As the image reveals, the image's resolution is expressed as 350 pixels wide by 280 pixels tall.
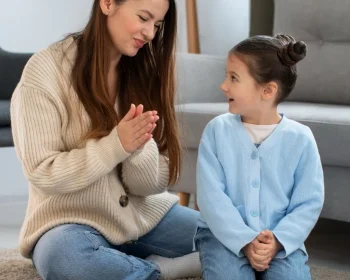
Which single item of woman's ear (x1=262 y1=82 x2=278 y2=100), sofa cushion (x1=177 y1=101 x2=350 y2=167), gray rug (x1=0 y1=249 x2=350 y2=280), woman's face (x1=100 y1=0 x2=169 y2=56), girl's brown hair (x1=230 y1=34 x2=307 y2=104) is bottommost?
gray rug (x1=0 y1=249 x2=350 y2=280)

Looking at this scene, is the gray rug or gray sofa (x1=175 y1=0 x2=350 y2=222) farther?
gray sofa (x1=175 y1=0 x2=350 y2=222)

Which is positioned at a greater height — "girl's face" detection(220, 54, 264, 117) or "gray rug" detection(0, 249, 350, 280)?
"girl's face" detection(220, 54, 264, 117)

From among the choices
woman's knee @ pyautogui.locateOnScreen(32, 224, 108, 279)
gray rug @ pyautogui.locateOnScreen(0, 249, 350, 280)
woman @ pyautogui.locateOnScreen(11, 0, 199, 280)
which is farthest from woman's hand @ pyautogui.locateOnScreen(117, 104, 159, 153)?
gray rug @ pyautogui.locateOnScreen(0, 249, 350, 280)

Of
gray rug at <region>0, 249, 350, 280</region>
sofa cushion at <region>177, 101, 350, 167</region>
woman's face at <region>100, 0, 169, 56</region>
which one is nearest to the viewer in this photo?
woman's face at <region>100, 0, 169, 56</region>

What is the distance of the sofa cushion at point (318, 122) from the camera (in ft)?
6.39

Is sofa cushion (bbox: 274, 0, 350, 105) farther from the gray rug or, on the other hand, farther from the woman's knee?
the woman's knee

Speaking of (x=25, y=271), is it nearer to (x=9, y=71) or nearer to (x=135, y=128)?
(x=135, y=128)

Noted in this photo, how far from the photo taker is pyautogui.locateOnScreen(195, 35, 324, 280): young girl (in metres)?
1.50

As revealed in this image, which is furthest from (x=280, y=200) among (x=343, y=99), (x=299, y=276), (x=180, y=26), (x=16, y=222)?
(x=180, y=26)

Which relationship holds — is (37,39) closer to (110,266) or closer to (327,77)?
(327,77)

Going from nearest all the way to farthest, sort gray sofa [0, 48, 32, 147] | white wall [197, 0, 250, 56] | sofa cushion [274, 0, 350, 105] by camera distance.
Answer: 1. sofa cushion [274, 0, 350, 105]
2. gray sofa [0, 48, 32, 147]
3. white wall [197, 0, 250, 56]

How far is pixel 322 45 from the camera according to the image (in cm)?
258

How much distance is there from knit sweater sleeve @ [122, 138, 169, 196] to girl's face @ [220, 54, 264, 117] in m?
0.26

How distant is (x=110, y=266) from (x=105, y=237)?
0.38 ft
